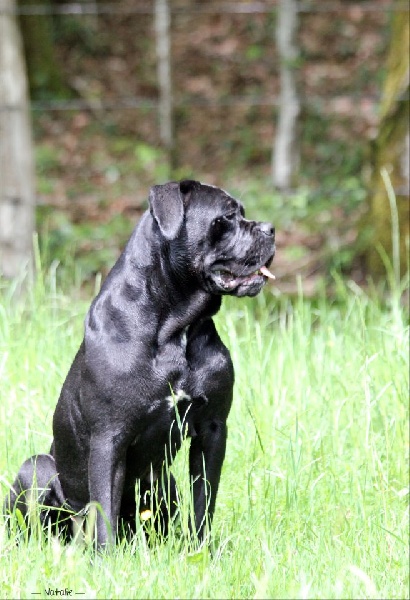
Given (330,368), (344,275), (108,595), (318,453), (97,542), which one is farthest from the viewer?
(344,275)

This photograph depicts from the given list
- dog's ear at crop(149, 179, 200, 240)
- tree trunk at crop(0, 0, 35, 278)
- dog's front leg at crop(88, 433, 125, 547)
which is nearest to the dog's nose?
dog's ear at crop(149, 179, 200, 240)

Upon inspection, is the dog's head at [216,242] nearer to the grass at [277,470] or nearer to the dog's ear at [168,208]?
the dog's ear at [168,208]

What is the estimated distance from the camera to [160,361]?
357 centimetres

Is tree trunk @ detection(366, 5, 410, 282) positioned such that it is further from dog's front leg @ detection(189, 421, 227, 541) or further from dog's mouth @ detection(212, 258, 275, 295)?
dog's front leg @ detection(189, 421, 227, 541)

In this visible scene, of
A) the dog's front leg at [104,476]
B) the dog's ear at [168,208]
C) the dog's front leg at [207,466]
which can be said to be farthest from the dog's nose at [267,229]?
the dog's front leg at [104,476]

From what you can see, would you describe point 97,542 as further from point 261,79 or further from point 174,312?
point 261,79

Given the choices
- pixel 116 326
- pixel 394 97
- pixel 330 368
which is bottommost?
pixel 330 368

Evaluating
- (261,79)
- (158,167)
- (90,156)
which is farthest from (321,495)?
(261,79)

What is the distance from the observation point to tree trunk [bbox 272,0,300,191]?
9.44 metres

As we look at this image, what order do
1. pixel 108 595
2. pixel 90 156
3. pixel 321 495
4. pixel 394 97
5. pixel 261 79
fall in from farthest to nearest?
pixel 261 79, pixel 90 156, pixel 394 97, pixel 321 495, pixel 108 595

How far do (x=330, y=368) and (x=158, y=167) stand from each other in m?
6.58

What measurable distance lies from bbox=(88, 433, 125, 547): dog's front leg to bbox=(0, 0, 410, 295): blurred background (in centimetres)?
384

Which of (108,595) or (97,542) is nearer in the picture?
(108,595)

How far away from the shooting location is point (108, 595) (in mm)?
2949
